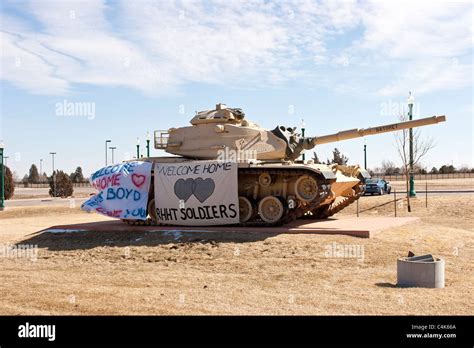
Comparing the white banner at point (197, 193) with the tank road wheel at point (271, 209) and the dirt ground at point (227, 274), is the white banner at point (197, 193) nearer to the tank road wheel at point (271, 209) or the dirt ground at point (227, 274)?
the tank road wheel at point (271, 209)

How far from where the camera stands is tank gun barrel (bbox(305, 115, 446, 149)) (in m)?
17.2

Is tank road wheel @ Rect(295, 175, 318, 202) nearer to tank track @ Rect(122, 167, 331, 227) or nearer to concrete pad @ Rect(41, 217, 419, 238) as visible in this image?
tank track @ Rect(122, 167, 331, 227)

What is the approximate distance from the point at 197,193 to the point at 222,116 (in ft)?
8.97

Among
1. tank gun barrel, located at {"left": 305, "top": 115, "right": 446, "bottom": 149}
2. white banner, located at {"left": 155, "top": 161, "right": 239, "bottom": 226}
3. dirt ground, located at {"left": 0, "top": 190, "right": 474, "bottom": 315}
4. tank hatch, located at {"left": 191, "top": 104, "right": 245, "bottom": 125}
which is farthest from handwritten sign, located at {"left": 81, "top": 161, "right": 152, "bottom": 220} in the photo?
tank gun barrel, located at {"left": 305, "top": 115, "right": 446, "bottom": 149}

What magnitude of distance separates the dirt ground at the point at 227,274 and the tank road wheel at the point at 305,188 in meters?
1.84

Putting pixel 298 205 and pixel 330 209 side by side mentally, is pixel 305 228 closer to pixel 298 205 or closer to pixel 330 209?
pixel 298 205

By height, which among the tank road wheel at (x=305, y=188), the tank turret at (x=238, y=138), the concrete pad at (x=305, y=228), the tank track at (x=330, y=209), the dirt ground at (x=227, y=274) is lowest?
the dirt ground at (x=227, y=274)

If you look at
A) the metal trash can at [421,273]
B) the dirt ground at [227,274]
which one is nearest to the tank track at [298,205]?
the dirt ground at [227,274]

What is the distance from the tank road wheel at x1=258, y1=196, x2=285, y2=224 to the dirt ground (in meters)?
1.60

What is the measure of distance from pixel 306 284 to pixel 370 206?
57.3ft

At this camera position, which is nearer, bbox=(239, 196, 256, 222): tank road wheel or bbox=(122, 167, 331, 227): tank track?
bbox=(122, 167, 331, 227): tank track

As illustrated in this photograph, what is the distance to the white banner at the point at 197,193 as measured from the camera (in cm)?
1772
